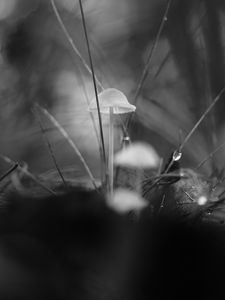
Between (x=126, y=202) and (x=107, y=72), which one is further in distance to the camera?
(x=107, y=72)

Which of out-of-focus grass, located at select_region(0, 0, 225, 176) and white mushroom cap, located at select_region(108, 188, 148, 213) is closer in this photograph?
white mushroom cap, located at select_region(108, 188, 148, 213)

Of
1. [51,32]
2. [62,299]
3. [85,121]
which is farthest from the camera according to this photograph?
[51,32]

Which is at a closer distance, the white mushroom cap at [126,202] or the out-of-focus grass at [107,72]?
the white mushroom cap at [126,202]

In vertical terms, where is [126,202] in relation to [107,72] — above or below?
below

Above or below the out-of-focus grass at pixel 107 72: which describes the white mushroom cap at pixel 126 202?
below

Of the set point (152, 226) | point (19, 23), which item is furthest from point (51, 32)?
point (152, 226)

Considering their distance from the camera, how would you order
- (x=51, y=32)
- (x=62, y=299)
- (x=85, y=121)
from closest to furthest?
1. (x=62, y=299)
2. (x=85, y=121)
3. (x=51, y=32)

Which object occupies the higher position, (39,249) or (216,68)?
(216,68)

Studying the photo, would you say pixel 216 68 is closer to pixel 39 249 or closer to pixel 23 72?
pixel 23 72
